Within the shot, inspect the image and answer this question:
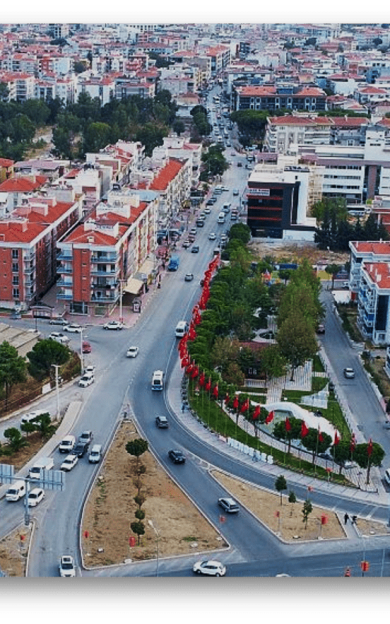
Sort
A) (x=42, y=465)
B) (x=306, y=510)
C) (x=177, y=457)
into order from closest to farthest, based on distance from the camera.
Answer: (x=306, y=510) → (x=42, y=465) → (x=177, y=457)

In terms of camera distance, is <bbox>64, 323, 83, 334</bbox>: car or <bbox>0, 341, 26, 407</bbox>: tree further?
<bbox>64, 323, 83, 334</bbox>: car

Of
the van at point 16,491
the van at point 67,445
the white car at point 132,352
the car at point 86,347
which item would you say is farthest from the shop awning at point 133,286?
the van at point 16,491

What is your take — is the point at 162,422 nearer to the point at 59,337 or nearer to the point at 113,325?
the point at 59,337

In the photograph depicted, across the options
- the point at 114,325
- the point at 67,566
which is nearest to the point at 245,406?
the point at 67,566

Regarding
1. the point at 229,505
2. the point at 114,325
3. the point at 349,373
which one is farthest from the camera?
the point at 114,325

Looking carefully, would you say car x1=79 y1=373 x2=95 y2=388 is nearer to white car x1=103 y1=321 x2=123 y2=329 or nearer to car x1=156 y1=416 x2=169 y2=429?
car x1=156 y1=416 x2=169 y2=429

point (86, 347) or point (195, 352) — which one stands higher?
point (195, 352)

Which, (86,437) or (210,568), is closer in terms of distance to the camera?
(210,568)

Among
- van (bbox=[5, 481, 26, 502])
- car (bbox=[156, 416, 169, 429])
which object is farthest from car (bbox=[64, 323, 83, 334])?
van (bbox=[5, 481, 26, 502])

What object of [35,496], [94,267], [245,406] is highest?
[94,267]
